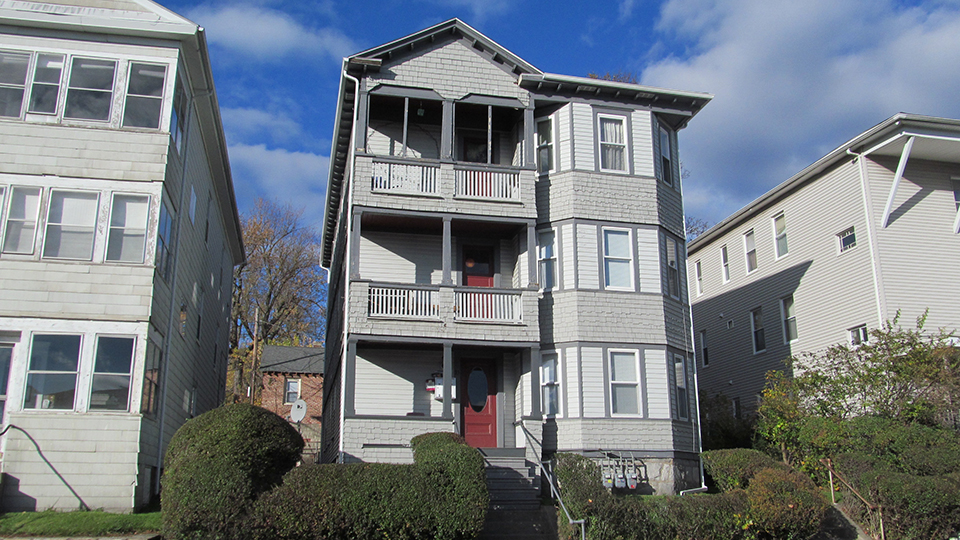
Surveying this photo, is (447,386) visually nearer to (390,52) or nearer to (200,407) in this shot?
(390,52)

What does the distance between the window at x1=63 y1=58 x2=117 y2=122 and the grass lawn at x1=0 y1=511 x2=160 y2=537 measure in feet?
25.7

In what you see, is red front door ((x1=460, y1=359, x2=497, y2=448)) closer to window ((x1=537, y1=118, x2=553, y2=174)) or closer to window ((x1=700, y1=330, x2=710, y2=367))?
window ((x1=537, y1=118, x2=553, y2=174))

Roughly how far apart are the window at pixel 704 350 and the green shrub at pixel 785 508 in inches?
611

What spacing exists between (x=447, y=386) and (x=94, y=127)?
9.16 metres

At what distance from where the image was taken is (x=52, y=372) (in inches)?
563

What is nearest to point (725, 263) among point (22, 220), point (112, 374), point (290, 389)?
point (290, 389)

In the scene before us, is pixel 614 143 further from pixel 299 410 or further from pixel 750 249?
Answer: pixel 299 410

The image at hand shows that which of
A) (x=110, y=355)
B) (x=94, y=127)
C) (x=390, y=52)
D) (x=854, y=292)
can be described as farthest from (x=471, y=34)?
(x=854, y=292)

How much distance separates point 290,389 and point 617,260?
21.6 meters

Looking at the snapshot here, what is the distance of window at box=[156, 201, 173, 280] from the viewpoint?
16172 millimetres

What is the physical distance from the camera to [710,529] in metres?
14.0

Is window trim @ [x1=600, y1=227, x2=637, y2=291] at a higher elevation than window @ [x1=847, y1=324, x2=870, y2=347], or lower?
higher

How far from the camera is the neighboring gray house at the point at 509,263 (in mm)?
18078

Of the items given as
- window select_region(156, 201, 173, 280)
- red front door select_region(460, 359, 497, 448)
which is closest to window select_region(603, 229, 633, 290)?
red front door select_region(460, 359, 497, 448)
